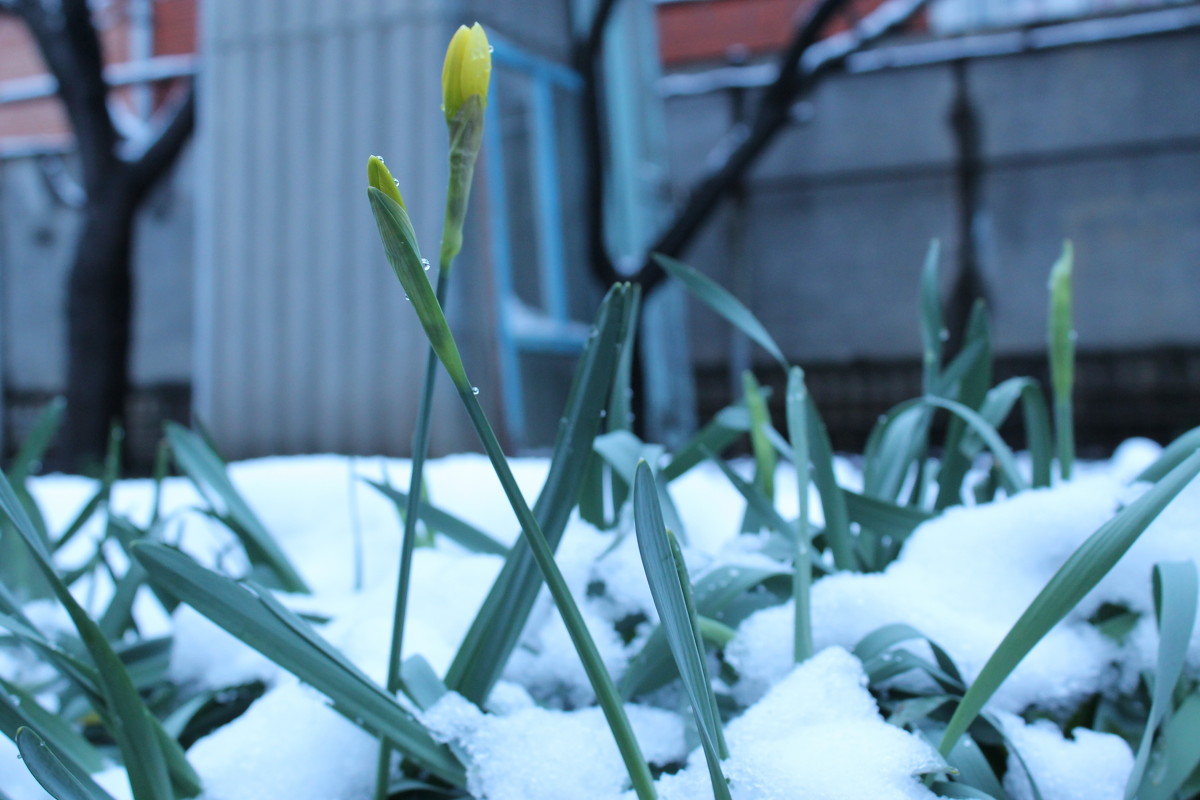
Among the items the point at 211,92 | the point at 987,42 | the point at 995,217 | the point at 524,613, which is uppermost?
the point at 987,42

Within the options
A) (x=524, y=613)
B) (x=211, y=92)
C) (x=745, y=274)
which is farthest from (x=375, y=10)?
(x=524, y=613)

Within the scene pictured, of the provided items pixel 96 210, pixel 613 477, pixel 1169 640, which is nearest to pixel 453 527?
pixel 613 477

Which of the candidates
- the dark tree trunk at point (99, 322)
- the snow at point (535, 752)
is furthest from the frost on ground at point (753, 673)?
the dark tree trunk at point (99, 322)

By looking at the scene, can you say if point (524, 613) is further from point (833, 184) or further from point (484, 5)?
point (833, 184)

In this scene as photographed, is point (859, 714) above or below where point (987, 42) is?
below

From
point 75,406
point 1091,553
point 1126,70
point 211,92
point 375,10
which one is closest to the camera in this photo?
point 1091,553

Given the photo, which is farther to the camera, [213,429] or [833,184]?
[833,184]

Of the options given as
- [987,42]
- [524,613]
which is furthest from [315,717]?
[987,42]

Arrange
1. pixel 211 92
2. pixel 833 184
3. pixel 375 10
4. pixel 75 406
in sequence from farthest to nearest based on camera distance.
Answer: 1. pixel 833 184
2. pixel 75 406
3. pixel 211 92
4. pixel 375 10
